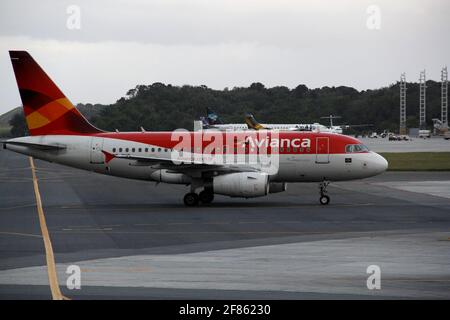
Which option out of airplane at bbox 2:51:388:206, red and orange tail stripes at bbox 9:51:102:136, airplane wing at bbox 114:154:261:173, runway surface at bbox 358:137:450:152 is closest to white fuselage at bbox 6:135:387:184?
airplane at bbox 2:51:388:206

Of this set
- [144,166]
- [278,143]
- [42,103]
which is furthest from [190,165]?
[42,103]

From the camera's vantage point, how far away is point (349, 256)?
78.1 ft

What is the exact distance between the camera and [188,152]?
135ft

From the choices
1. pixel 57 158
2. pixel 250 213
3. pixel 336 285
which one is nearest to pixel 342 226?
pixel 250 213

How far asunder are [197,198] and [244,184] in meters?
2.96

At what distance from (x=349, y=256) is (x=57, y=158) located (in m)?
22.1

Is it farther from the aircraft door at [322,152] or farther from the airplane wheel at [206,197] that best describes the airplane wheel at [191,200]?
the aircraft door at [322,152]

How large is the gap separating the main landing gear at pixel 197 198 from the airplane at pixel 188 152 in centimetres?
5

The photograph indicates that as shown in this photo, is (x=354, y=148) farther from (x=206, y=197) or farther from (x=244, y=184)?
(x=206, y=197)

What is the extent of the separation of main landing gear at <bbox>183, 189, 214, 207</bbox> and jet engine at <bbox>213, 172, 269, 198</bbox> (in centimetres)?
150
